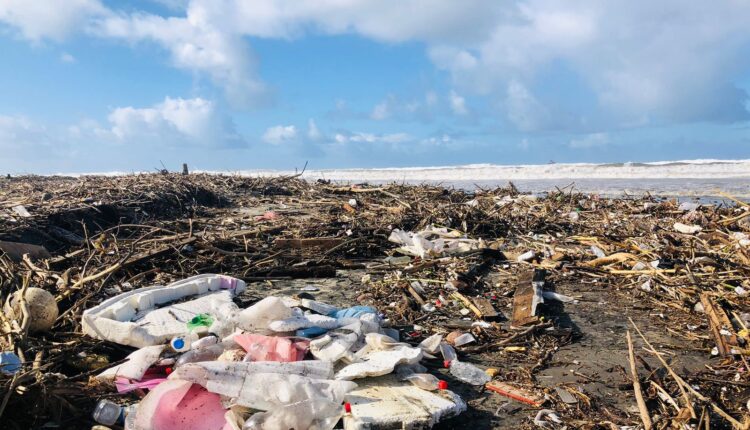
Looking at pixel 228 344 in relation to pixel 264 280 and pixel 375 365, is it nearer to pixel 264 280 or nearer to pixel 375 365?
pixel 375 365

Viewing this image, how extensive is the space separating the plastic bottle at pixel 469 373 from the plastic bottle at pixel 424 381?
0.33 metres

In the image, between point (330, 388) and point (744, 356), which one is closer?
point (330, 388)

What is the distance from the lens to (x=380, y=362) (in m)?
3.02

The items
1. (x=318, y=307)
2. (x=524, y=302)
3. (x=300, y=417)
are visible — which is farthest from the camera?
(x=524, y=302)

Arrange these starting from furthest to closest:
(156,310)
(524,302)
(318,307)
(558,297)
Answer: (558,297) < (524,302) < (318,307) < (156,310)

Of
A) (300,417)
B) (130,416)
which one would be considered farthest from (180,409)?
(300,417)

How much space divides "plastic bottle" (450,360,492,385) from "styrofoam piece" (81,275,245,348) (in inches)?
61.6

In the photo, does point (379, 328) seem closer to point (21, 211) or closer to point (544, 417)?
point (544, 417)

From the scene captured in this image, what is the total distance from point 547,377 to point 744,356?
1175 millimetres

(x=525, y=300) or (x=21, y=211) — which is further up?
(x=21, y=211)

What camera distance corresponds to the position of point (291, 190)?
13.2 meters

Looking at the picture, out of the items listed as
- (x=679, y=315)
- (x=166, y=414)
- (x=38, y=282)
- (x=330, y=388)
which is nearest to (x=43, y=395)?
(x=166, y=414)

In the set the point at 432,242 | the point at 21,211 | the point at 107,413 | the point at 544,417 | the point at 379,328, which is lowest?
the point at 544,417

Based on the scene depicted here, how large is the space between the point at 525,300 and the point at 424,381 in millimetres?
1689
